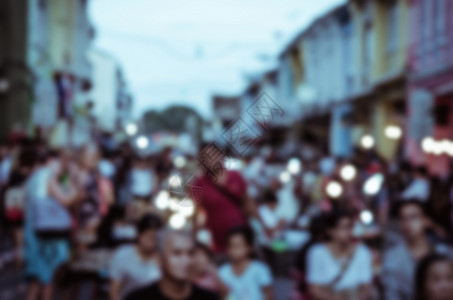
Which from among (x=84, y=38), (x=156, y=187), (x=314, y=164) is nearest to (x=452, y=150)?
(x=314, y=164)

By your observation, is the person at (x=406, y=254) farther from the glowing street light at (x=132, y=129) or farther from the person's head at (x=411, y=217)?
the glowing street light at (x=132, y=129)

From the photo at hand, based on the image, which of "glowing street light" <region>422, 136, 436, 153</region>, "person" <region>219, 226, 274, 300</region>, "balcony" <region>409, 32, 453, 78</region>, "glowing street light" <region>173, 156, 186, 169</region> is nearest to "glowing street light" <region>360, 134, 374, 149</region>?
"glowing street light" <region>422, 136, 436, 153</region>

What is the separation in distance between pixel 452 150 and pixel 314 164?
3.31m

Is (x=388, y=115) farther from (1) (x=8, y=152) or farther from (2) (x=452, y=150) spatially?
(1) (x=8, y=152)

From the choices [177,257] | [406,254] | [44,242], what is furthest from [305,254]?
[44,242]

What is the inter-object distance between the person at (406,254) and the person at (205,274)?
129 cm

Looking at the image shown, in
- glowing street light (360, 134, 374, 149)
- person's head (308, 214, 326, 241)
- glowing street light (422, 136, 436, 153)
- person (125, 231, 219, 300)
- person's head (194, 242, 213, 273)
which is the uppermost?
glowing street light (360, 134, 374, 149)

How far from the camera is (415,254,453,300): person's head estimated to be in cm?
391

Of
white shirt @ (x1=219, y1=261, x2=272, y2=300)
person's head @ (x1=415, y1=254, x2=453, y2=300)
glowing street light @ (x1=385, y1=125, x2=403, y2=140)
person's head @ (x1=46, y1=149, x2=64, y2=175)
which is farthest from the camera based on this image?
glowing street light @ (x1=385, y1=125, x2=403, y2=140)

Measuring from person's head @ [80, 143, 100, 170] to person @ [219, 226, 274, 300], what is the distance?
3.97 metres

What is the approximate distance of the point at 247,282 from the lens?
5250 millimetres

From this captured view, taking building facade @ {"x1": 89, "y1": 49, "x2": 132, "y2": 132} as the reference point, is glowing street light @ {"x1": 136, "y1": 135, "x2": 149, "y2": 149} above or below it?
below

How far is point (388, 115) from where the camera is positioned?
21172 mm

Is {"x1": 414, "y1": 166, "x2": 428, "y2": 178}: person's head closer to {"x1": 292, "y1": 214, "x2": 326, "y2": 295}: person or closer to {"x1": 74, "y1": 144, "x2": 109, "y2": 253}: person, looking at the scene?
{"x1": 292, "y1": 214, "x2": 326, "y2": 295}: person
